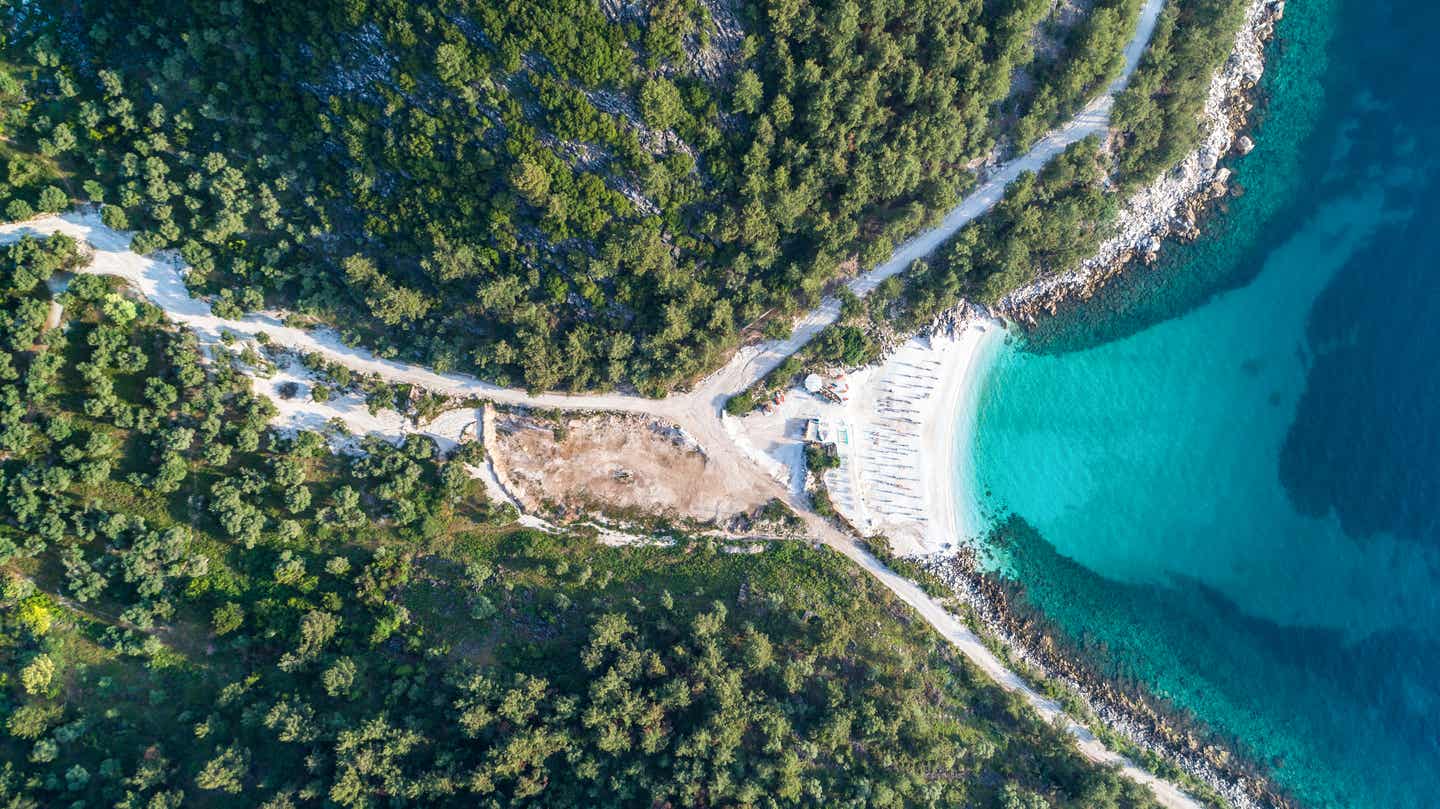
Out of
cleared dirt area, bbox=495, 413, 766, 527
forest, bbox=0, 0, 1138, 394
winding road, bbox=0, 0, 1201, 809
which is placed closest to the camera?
forest, bbox=0, 0, 1138, 394

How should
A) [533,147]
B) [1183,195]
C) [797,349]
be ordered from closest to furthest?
[533,147] → [797,349] → [1183,195]

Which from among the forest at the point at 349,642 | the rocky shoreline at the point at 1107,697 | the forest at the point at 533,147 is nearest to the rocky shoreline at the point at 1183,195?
the forest at the point at 533,147

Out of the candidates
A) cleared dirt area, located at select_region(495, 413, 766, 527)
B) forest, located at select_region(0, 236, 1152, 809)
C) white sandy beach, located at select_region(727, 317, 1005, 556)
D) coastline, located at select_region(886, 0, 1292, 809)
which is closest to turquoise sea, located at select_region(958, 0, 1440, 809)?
coastline, located at select_region(886, 0, 1292, 809)

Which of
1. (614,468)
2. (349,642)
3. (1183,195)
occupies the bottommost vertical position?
(349,642)

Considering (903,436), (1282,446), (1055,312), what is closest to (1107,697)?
(1282,446)

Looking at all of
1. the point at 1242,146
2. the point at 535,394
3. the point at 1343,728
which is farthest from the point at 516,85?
the point at 1343,728

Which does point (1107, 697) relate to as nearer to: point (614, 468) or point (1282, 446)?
point (1282, 446)

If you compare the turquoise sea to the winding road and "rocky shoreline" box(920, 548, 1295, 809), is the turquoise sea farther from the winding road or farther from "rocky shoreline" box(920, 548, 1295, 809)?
the winding road
